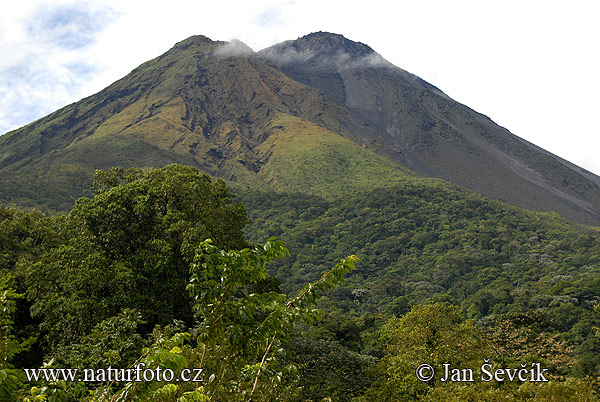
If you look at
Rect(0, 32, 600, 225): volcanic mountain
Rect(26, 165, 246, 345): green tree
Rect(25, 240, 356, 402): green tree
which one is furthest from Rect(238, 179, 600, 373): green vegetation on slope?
Rect(25, 240, 356, 402): green tree

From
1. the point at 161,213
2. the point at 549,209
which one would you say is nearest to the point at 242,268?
the point at 161,213

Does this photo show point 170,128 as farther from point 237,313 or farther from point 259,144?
point 237,313

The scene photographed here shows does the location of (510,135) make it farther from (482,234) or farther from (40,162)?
(40,162)

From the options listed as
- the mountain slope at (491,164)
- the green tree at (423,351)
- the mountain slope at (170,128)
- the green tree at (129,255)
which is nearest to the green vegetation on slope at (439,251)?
the mountain slope at (170,128)

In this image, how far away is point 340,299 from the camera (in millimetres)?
75438

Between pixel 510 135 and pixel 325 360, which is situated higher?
pixel 510 135

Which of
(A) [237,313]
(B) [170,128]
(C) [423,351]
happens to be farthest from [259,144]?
(A) [237,313]

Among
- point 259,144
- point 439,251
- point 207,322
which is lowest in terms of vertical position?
point 439,251

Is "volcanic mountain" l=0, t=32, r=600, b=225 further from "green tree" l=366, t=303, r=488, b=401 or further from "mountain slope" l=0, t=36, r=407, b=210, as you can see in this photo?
"green tree" l=366, t=303, r=488, b=401

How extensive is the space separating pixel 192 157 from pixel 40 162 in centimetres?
3941

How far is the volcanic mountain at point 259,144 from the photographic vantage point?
132 metres

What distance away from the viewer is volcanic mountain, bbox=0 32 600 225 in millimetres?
132500

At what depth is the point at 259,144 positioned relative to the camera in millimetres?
164625

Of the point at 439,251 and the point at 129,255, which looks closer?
the point at 129,255
